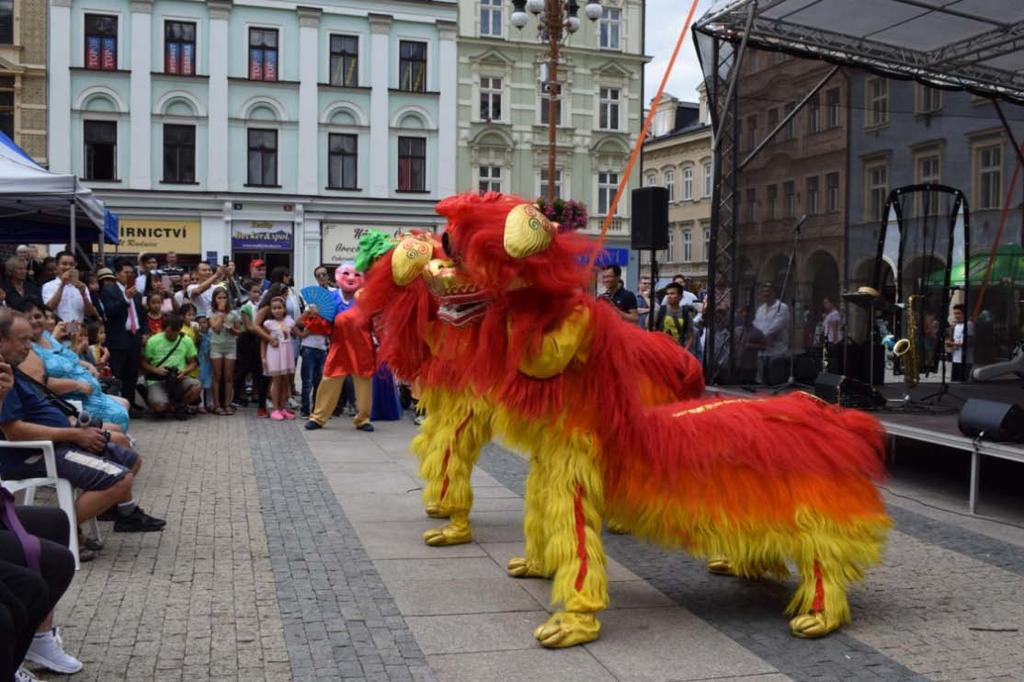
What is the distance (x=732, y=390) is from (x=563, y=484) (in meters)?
6.70

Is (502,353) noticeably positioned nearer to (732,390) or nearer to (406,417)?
(732,390)

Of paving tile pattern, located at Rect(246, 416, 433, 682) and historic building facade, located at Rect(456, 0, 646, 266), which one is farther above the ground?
historic building facade, located at Rect(456, 0, 646, 266)

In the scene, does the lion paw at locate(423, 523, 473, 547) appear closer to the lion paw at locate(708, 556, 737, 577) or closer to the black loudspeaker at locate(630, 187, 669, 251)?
the lion paw at locate(708, 556, 737, 577)

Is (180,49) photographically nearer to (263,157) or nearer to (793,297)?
(263,157)

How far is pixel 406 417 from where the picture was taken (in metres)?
12.5

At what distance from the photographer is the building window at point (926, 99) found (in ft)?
36.6

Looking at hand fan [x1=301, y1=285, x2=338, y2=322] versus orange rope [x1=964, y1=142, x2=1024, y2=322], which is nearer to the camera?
orange rope [x1=964, y1=142, x2=1024, y2=322]

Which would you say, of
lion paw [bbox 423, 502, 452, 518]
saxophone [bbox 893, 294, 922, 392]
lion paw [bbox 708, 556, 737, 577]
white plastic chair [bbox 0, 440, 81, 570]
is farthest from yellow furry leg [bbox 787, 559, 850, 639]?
saxophone [bbox 893, 294, 922, 392]

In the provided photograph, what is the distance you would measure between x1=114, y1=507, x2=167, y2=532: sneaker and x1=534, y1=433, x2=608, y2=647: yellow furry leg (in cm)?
304

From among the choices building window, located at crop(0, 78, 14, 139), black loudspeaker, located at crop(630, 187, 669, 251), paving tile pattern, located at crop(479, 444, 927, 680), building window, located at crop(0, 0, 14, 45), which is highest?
building window, located at crop(0, 0, 14, 45)

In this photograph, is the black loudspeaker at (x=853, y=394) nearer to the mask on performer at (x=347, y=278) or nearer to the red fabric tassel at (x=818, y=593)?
the mask on performer at (x=347, y=278)

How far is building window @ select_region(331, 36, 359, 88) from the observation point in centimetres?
3209

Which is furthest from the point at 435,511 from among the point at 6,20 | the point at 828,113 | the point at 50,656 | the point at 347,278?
the point at 6,20

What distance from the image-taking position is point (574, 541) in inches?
170
